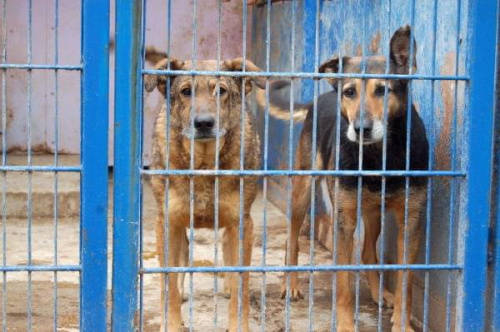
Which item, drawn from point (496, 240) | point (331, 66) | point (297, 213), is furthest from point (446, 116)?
point (297, 213)

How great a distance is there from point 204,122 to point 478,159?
1525 millimetres

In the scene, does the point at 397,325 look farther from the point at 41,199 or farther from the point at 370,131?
the point at 41,199

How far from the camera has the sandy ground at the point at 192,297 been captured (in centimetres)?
496

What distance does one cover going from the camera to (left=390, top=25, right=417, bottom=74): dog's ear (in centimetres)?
441

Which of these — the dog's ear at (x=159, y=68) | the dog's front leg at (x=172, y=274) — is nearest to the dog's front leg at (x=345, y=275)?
the dog's front leg at (x=172, y=274)

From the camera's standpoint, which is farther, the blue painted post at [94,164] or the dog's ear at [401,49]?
the dog's ear at [401,49]

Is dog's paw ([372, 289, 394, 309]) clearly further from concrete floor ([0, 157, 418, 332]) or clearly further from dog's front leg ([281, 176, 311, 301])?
dog's front leg ([281, 176, 311, 301])

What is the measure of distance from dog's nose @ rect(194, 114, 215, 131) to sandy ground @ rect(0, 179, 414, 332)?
3.21 ft

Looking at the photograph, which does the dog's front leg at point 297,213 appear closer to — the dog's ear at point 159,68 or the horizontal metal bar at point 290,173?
the dog's ear at point 159,68

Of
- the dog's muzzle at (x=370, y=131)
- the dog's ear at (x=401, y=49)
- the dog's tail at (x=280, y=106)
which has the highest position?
the dog's ear at (x=401, y=49)

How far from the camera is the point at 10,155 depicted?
10.1 metres

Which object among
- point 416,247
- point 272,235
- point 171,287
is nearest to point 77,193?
point 272,235

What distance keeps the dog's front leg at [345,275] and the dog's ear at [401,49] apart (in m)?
0.94

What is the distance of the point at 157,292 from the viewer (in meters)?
5.60
